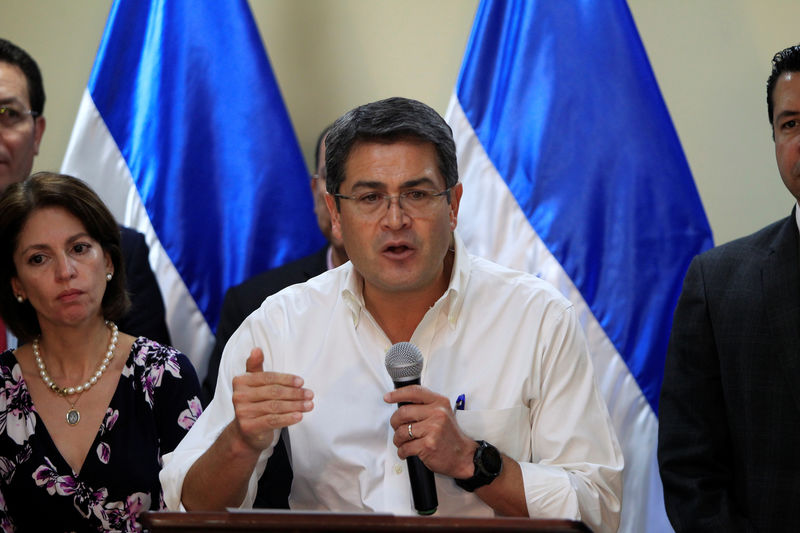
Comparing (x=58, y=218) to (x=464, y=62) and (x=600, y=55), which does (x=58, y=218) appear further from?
(x=600, y=55)

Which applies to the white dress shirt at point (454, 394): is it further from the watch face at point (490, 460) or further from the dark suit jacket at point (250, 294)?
the dark suit jacket at point (250, 294)

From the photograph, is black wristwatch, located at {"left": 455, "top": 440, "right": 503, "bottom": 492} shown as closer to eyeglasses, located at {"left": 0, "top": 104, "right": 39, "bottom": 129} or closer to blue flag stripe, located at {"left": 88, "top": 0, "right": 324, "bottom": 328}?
blue flag stripe, located at {"left": 88, "top": 0, "right": 324, "bottom": 328}

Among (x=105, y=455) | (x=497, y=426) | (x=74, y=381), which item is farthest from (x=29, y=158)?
(x=497, y=426)

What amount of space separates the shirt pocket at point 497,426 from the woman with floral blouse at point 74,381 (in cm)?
90

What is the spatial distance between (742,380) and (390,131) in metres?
1.14

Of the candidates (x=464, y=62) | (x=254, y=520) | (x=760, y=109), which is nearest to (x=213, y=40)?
(x=464, y=62)

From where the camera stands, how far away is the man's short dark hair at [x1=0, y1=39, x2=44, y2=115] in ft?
11.0

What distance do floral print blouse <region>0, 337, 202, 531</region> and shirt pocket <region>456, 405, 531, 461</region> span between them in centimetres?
90

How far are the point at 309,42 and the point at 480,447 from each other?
2.46 meters

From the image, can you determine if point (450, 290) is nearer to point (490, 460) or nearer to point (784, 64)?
point (490, 460)

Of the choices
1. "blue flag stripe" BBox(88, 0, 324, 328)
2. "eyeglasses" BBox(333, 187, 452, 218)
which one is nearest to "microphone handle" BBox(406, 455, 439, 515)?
"eyeglasses" BBox(333, 187, 452, 218)

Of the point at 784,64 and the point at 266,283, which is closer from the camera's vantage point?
the point at 784,64

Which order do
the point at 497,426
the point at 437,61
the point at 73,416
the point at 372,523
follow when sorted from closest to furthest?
the point at 372,523 < the point at 497,426 < the point at 73,416 < the point at 437,61

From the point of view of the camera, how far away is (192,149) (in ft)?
11.6
